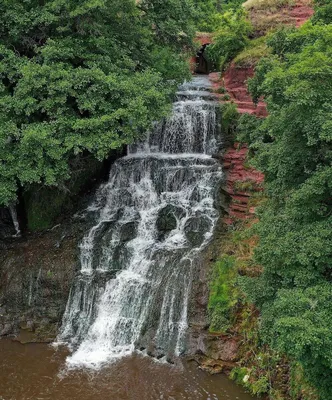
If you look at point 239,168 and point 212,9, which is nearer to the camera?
point 239,168

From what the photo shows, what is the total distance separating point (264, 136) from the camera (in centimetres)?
1215

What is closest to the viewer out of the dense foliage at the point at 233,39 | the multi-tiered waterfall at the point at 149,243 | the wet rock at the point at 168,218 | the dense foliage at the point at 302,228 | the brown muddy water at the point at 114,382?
the dense foliage at the point at 302,228

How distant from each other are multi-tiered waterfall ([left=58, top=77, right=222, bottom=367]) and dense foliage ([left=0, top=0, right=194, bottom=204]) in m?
3.14

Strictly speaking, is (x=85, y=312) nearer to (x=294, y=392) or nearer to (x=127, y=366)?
(x=127, y=366)

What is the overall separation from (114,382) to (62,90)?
7.65 metres

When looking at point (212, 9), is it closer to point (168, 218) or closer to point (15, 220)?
point (168, 218)

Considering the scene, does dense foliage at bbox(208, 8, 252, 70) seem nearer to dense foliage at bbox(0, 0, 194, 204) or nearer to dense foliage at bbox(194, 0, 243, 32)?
dense foliage at bbox(194, 0, 243, 32)

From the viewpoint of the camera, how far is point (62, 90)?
11336 millimetres

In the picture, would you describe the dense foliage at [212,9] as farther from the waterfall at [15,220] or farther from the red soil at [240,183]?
the waterfall at [15,220]

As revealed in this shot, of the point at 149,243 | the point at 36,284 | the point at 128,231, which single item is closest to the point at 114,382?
the point at 36,284

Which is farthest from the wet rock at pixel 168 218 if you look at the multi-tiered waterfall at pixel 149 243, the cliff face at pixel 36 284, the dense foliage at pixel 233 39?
the dense foliage at pixel 233 39

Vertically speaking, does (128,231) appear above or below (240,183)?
below

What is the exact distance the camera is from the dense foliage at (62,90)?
37.3 ft

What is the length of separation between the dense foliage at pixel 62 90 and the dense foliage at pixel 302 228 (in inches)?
181
